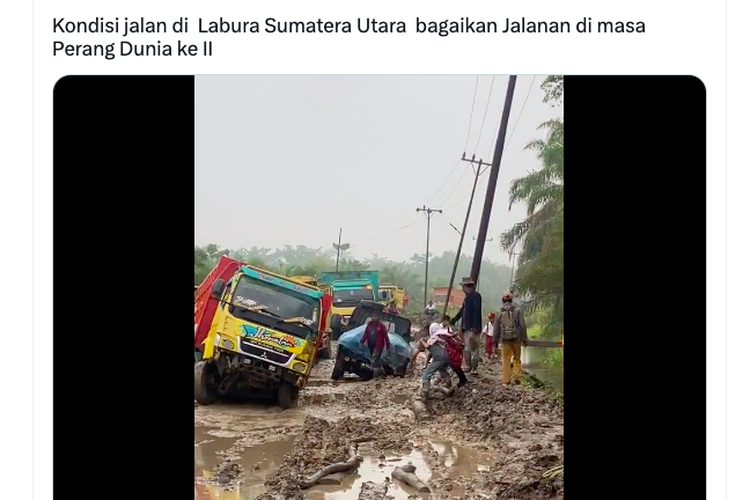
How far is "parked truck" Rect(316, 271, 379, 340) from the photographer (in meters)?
15.4

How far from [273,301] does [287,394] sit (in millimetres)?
1205

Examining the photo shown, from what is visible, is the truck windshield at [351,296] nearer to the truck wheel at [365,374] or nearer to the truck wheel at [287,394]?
the truck wheel at [365,374]

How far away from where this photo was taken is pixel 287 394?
903 cm

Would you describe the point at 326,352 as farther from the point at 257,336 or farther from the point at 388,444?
the point at 388,444

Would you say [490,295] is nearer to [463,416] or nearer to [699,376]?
[463,416]

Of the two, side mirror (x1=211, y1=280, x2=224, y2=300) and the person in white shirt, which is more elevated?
side mirror (x1=211, y1=280, x2=224, y2=300)

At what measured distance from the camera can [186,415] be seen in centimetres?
519

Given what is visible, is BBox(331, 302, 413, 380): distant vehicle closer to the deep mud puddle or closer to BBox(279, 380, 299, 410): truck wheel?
BBox(279, 380, 299, 410): truck wheel

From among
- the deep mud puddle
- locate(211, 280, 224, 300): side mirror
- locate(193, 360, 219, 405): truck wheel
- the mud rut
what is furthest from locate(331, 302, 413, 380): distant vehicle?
the deep mud puddle

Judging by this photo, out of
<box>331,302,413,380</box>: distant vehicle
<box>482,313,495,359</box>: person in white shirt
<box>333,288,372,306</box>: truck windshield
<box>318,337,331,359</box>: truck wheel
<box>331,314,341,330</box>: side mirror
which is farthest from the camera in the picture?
<box>333,288,372,306</box>: truck windshield

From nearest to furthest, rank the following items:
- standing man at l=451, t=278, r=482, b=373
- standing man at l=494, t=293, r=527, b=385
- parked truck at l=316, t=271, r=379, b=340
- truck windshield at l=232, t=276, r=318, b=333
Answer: standing man at l=494, t=293, r=527, b=385, truck windshield at l=232, t=276, r=318, b=333, standing man at l=451, t=278, r=482, b=373, parked truck at l=316, t=271, r=379, b=340

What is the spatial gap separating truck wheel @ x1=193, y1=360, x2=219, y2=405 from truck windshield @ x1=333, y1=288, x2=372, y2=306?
6.58m
